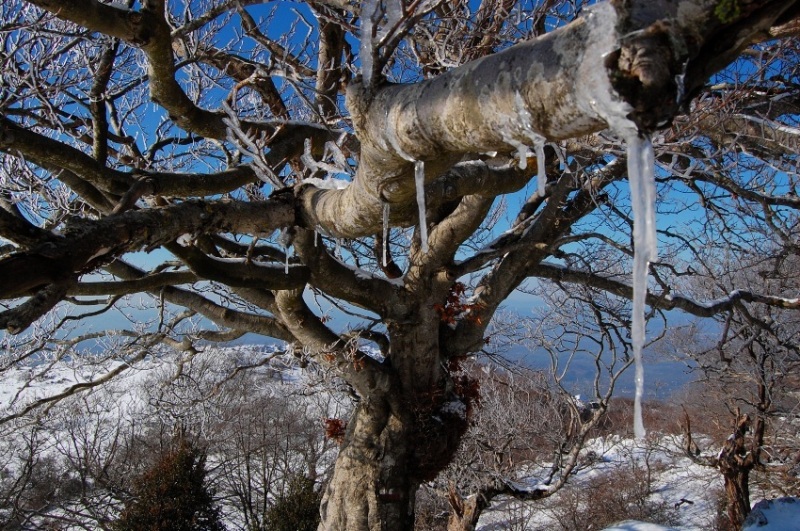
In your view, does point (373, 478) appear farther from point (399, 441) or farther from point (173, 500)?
point (173, 500)

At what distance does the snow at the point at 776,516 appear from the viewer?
531 centimetres

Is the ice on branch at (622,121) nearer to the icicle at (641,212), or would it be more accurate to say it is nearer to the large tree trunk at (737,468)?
the icicle at (641,212)

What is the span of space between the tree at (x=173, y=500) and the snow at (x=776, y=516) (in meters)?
9.38

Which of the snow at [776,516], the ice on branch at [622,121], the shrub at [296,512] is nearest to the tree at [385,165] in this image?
the ice on branch at [622,121]

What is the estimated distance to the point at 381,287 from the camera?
4.23 m

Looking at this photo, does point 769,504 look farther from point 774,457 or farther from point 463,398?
point 463,398

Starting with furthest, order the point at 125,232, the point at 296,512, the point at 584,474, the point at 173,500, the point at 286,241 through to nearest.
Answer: the point at 584,474, the point at 296,512, the point at 173,500, the point at 286,241, the point at 125,232

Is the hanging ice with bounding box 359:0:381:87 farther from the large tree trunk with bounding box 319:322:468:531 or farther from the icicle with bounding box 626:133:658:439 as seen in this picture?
the large tree trunk with bounding box 319:322:468:531

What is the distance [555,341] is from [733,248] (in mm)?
2489

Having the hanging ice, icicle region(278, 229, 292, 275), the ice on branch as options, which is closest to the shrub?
icicle region(278, 229, 292, 275)

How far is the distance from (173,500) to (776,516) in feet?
32.2

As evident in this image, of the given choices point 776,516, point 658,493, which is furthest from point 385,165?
point 658,493

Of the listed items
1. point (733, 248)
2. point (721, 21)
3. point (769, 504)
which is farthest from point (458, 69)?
point (769, 504)

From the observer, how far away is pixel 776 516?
553 centimetres
